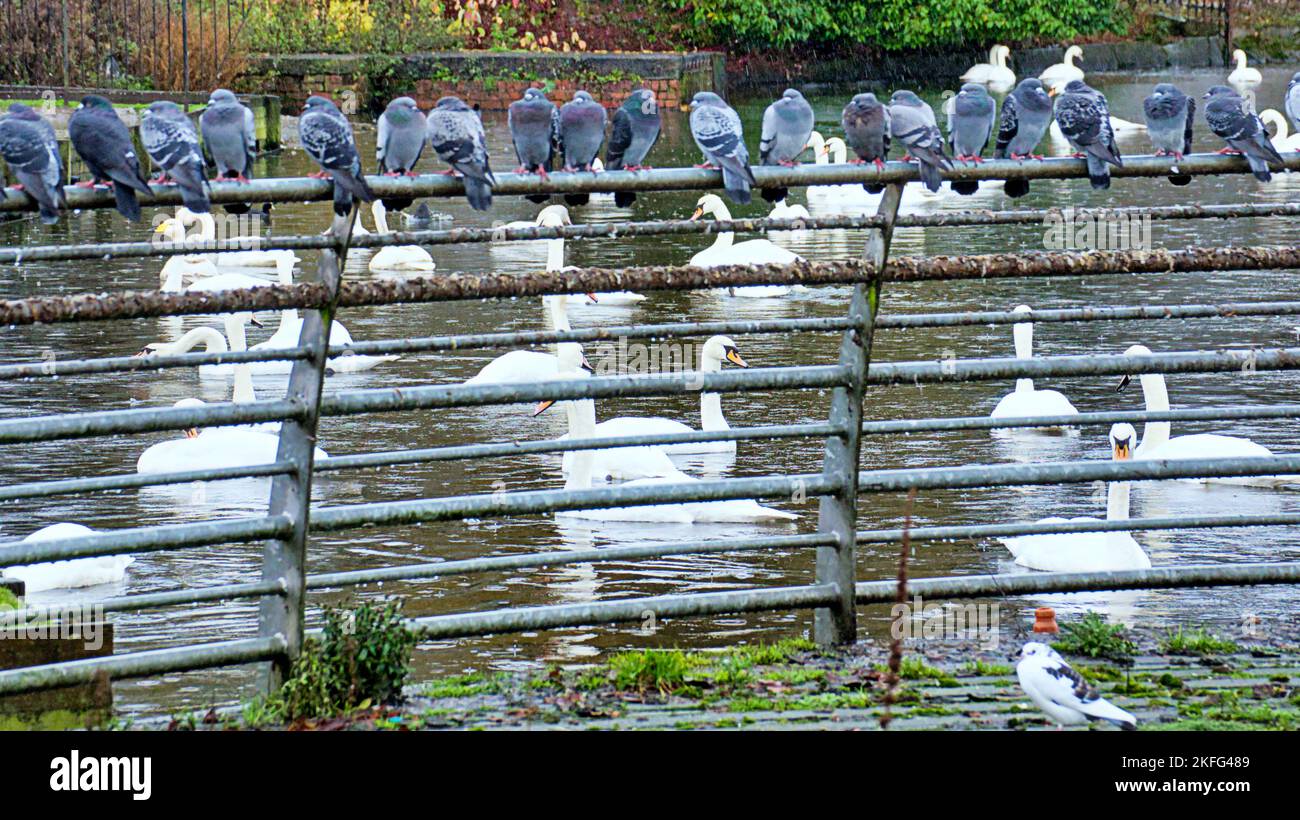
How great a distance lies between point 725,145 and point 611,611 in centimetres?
144

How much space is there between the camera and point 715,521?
8.02 meters

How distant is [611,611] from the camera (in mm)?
4371

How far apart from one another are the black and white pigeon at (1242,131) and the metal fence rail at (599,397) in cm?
21

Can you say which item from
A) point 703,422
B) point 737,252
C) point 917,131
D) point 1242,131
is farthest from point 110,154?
point 737,252

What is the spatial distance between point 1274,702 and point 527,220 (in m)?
13.9

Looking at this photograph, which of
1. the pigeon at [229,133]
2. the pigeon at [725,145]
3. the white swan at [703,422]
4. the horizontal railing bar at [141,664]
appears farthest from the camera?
the white swan at [703,422]

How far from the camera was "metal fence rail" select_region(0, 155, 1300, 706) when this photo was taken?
13.1 feet

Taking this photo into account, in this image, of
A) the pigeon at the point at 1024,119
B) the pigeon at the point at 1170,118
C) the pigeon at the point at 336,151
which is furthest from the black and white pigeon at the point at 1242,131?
the pigeon at the point at 336,151

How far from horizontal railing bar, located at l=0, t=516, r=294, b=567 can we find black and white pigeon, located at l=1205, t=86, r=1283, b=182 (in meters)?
2.75

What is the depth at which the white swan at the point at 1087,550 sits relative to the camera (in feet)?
22.6

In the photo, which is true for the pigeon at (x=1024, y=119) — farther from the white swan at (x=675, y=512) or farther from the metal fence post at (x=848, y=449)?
the white swan at (x=675, y=512)

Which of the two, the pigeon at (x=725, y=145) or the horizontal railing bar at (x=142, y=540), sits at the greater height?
the pigeon at (x=725, y=145)

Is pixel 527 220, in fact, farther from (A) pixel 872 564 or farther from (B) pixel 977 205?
(A) pixel 872 564

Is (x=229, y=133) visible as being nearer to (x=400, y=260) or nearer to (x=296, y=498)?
(x=296, y=498)
